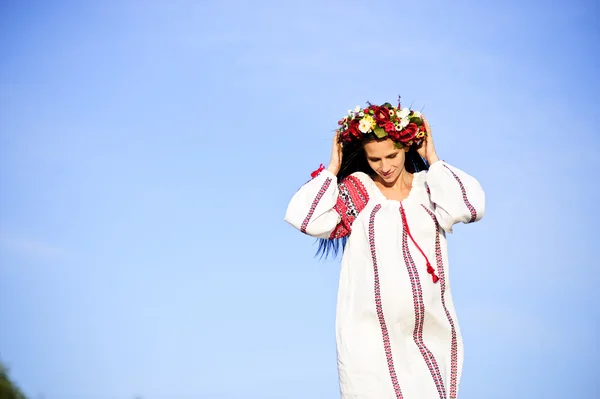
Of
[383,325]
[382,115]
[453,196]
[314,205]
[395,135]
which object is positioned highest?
[382,115]

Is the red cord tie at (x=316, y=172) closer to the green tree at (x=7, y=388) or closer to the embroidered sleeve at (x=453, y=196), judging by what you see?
the embroidered sleeve at (x=453, y=196)

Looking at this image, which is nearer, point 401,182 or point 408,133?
point 408,133

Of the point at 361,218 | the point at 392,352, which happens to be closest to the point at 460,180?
the point at 361,218

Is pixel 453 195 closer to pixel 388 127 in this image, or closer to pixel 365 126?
pixel 388 127

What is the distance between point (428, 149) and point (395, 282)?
2.95 ft

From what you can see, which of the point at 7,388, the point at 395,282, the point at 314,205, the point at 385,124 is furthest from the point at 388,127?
the point at 7,388

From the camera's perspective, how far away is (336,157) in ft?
20.5

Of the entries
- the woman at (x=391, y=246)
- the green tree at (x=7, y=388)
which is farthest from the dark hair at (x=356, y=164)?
the green tree at (x=7, y=388)

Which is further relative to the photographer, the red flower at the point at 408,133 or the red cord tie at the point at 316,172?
the red cord tie at the point at 316,172

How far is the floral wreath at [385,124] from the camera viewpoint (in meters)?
6.08

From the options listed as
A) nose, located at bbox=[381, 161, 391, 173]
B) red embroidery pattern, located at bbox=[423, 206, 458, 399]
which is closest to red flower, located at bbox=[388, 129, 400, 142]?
nose, located at bbox=[381, 161, 391, 173]

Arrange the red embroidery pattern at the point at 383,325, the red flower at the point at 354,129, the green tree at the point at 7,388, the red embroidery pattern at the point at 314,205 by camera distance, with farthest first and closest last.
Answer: the red flower at the point at 354,129 → the red embroidery pattern at the point at 314,205 → the red embroidery pattern at the point at 383,325 → the green tree at the point at 7,388

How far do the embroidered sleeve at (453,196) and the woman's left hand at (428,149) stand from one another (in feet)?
0.28

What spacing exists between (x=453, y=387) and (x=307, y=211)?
4.50 feet
